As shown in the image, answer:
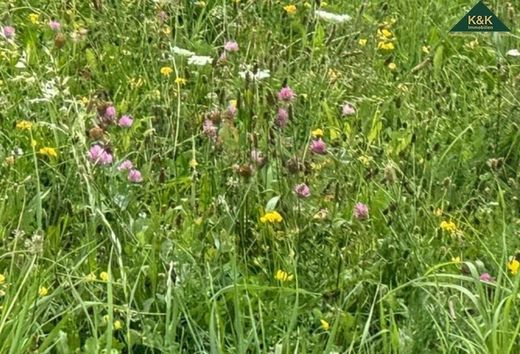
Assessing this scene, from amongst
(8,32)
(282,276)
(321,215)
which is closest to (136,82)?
(8,32)

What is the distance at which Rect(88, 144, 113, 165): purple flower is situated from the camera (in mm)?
2488

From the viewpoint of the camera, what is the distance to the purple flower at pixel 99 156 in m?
2.49

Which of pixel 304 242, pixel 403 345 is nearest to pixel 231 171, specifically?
pixel 304 242

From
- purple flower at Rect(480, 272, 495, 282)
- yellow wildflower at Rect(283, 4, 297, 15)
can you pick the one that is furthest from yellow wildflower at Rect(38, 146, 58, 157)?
yellow wildflower at Rect(283, 4, 297, 15)

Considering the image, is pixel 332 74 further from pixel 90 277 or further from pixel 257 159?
pixel 90 277

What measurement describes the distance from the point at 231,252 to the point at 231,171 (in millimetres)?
437

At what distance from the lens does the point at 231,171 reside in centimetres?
262

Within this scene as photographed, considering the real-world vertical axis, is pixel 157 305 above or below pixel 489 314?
below

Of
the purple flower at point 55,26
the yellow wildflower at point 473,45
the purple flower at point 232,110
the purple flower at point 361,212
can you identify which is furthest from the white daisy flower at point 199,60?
the yellow wildflower at point 473,45

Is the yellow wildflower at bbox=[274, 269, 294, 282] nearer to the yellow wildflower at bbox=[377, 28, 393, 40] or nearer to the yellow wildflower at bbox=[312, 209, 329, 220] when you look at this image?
the yellow wildflower at bbox=[312, 209, 329, 220]

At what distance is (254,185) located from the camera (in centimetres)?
257

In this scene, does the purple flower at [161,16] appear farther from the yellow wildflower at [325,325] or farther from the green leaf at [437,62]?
the yellow wildflower at [325,325]

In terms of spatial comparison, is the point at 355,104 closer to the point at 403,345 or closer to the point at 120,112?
the point at 120,112

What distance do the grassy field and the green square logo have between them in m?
0.04
